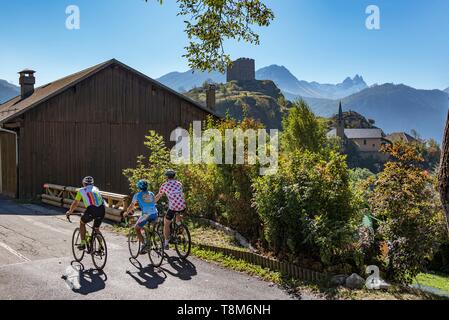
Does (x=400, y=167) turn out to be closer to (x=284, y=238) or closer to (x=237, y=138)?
(x=284, y=238)

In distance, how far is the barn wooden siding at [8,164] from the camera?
2234 cm

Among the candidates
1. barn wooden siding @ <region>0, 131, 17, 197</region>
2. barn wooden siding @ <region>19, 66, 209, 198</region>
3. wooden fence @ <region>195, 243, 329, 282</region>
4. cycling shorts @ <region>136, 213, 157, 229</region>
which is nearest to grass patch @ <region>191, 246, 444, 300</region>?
wooden fence @ <region>195, 243, 329, 282</region>

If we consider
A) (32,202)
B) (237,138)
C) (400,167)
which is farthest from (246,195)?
(32,202)

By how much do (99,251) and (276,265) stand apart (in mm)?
4001

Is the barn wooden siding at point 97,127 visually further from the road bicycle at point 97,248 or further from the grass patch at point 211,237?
the road bicycle at point 97,248

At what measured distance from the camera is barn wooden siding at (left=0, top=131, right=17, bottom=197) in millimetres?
22344

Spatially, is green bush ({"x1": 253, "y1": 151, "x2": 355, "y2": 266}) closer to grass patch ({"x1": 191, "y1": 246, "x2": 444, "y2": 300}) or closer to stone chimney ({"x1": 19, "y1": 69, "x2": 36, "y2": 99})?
grass patch ({"x1": 191, "y1": 246, "x2": 444, "y2": 300})

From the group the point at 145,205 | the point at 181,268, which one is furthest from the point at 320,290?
the point at 145,205

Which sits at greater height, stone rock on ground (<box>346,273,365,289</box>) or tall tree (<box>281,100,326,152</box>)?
tall tree (<box>281,100,326,152</box>)

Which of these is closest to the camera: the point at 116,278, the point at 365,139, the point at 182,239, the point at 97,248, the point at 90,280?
the point at 90,280

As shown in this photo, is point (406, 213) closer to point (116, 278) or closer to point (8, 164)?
point (116, 278)

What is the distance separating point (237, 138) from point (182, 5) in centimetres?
514

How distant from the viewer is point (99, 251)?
9703 mm
